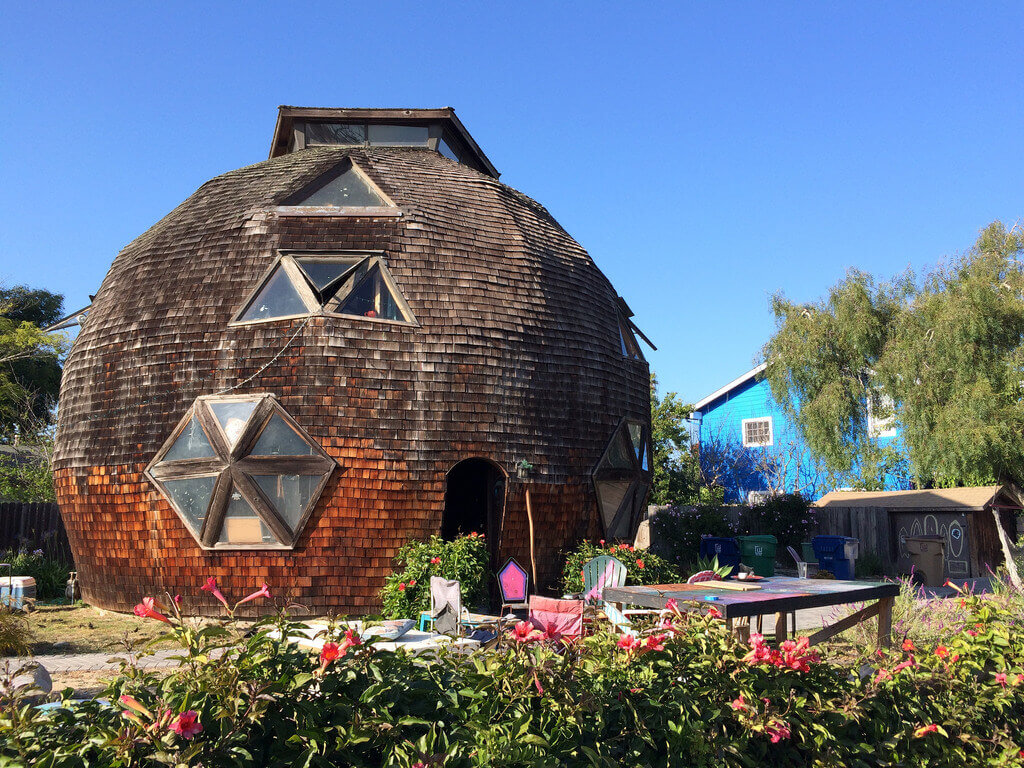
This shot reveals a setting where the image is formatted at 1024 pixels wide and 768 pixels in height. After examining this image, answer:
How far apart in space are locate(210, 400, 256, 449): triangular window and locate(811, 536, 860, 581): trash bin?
41.9 ft

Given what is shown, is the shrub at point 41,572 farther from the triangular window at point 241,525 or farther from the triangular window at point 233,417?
the triangular window at point 233,417

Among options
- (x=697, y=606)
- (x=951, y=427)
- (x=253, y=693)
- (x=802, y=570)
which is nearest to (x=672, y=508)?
(x=802, y=570)

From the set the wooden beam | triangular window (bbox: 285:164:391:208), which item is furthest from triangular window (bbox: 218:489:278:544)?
the wooden beam

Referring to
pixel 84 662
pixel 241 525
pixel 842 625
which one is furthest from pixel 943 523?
pixel 84 662

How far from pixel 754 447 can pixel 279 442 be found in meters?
23.1

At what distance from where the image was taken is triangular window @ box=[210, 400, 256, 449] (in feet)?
32.8

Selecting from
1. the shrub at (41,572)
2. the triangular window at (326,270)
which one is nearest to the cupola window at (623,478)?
the triangular window at (326,270)

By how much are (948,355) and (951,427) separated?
2077 mm

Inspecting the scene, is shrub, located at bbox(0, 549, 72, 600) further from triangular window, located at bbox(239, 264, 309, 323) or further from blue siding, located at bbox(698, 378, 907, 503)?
blue siding, located at bbox(698, 378, 907, 503)

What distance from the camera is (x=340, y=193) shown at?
11680 millimetres

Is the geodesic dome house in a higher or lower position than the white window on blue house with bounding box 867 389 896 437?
lower

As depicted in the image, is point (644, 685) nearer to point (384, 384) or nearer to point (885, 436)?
point (384, 384)

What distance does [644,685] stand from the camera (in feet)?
11.5

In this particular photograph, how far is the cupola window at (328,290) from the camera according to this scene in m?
10.4
